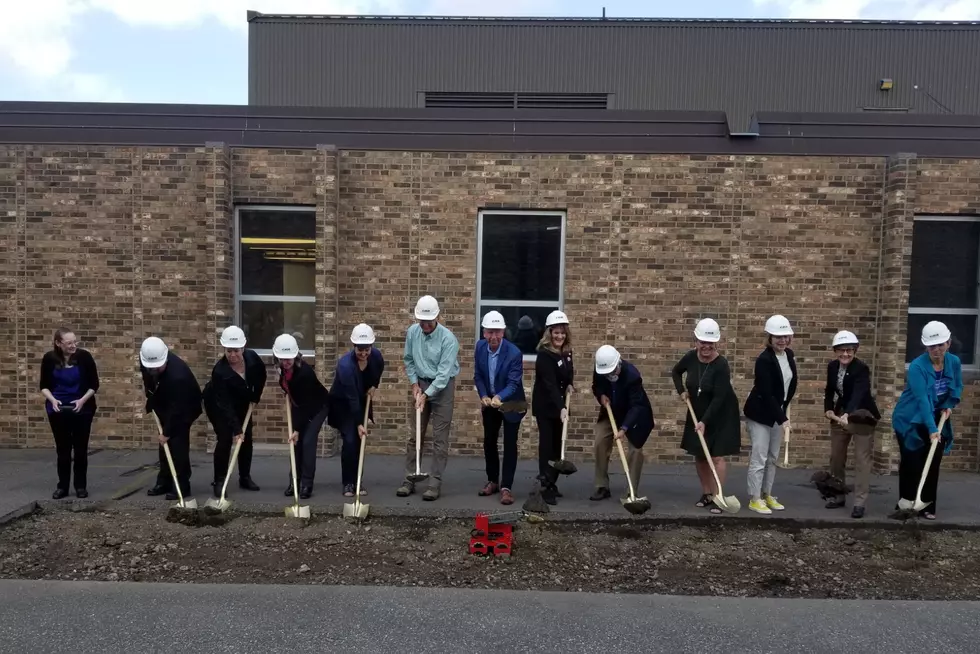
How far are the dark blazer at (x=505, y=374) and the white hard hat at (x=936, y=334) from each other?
3.73 m

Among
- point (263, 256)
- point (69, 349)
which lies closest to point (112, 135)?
point (263, 256)

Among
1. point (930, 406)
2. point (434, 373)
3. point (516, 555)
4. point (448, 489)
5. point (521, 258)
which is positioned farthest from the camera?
point (521, 258)

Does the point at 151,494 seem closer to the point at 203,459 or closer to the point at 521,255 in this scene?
the point at 203,459

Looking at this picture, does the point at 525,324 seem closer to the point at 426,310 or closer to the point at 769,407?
the point at 426,310

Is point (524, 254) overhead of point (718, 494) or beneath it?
overhead

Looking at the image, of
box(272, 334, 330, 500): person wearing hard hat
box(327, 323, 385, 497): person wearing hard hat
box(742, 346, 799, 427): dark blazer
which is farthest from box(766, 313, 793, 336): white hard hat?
box(272, 334, 330, 500): person wearing hard hat

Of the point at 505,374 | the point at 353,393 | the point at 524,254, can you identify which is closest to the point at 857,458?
the point at 505,374

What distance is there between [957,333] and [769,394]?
12.8 feet

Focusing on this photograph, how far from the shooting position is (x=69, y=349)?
6262mm

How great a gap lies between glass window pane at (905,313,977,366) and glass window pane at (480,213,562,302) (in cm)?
437

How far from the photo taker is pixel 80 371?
631 centimetres

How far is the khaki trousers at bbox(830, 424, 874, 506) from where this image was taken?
6.12 metres

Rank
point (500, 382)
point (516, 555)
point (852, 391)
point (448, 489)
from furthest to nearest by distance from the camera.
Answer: point (448, 489), point (500, 382), point (852, 391), point (516, 555)

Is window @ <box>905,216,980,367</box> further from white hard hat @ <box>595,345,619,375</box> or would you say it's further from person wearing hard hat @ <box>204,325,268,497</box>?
person wearing hard hat @ <box>204,325,268,497</box>
